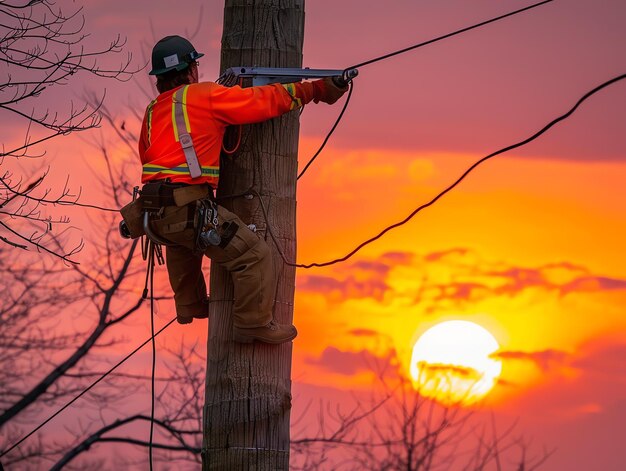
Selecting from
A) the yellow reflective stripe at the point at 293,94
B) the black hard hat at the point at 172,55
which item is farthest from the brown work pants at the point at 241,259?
the black hard hat at the point at 172,55

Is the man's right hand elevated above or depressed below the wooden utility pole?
above

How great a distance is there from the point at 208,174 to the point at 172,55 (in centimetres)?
84

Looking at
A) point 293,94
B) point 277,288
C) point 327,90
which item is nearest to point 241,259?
point 277,288

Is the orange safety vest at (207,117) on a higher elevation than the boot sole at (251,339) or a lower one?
higher

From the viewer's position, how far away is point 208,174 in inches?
282

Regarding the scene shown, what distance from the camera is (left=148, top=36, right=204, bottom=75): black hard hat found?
24.1ft

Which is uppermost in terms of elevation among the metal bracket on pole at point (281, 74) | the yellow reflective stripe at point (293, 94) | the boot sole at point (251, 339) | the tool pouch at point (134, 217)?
the metal bracket on pole at point (281, 74)

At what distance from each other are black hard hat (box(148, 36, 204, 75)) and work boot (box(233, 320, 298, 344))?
1753 millimetres

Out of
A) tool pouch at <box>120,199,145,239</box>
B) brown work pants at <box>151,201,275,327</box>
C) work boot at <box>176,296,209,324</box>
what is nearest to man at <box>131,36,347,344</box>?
brown work pants at <box>151,201,275,327</box>

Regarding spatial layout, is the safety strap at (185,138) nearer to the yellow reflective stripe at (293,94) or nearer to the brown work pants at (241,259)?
the brown work pants at (241,259)

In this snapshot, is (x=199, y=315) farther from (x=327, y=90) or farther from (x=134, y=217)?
(x=327, y=90)

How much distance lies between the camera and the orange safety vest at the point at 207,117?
7059mm

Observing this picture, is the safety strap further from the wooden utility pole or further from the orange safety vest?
the wooden utility pole

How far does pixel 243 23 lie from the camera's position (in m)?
7.54
